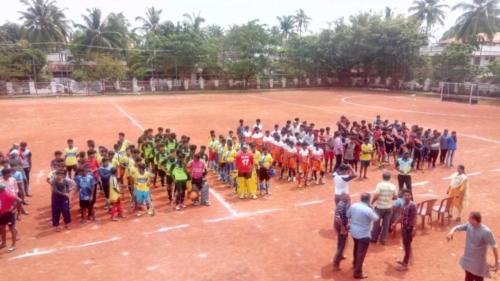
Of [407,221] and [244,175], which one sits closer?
[407,221]

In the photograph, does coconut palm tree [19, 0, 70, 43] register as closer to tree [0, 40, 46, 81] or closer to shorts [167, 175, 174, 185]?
tree [0, 40, 46, 81]

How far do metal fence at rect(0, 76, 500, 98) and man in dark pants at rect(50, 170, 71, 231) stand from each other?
43.1 metres

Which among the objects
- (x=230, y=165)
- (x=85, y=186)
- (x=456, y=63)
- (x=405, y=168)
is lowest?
(x=230, y=165)

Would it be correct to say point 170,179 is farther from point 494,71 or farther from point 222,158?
point 494,71

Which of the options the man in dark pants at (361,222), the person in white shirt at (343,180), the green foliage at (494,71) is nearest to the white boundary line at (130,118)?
the person in white shirt at (343,180)

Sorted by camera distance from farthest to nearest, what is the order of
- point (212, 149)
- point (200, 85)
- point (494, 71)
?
1. point (200, 85)
2. point (494, 71)
3. point (212, 149)

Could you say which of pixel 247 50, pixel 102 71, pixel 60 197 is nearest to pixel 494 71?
pixel 247 50

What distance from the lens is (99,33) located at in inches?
2281

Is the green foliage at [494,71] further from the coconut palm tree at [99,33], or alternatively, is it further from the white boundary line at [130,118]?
the coconut palm tree at [99,33]

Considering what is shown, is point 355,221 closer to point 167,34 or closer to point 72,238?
point 72,238

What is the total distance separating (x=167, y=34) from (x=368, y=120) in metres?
39.1

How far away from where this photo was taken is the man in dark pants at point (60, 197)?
877cm

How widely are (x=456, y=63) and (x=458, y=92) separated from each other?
3379 millimetres

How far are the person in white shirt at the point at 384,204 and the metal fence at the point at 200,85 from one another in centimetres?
4084
